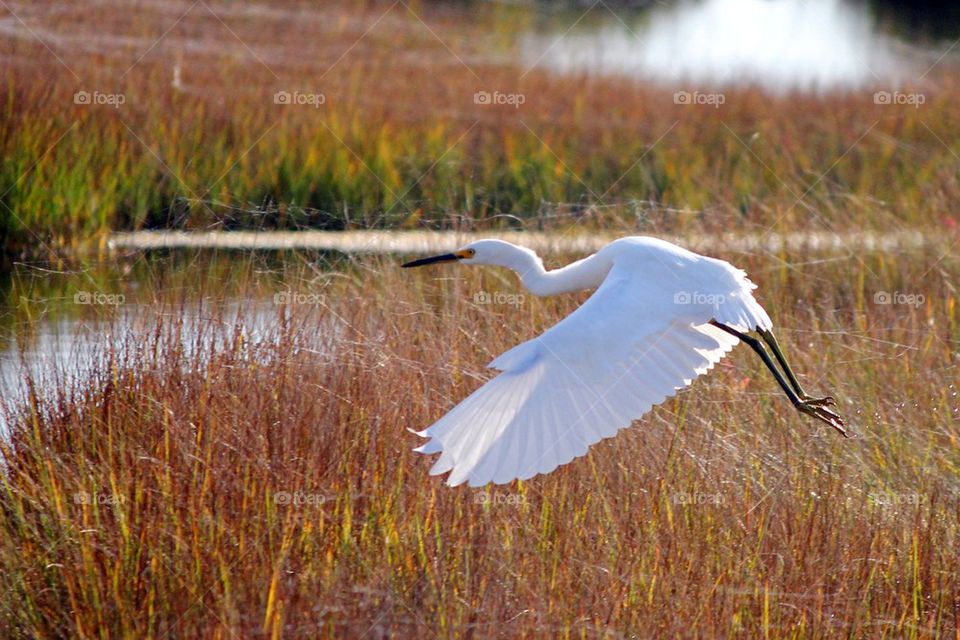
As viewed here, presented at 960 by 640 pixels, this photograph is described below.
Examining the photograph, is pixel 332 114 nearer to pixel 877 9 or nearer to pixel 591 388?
pixel 591 388

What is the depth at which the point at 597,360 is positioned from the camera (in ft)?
12.5

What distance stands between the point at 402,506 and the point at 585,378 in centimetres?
68

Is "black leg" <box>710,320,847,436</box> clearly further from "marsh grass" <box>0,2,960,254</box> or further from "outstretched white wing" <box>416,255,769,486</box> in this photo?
"marsh grass" <box>0,2,960,254</box>

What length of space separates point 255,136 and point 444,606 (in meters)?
6.34

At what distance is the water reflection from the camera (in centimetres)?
1349

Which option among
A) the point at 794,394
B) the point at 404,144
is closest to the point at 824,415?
the point at 794,394

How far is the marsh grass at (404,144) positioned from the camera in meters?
7.93

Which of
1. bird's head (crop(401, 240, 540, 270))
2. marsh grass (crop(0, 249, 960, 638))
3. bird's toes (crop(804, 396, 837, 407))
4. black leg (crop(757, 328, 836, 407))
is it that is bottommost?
marsh grass (crop(0, 249, 960, 638))

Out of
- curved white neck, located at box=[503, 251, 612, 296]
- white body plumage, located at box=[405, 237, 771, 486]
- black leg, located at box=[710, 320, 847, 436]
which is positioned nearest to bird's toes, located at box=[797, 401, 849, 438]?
black leg, located at box=[710, 320, 847, 436]

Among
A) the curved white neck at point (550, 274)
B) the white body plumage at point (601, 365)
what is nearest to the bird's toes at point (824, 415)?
the white body plumage at point (601, 365)

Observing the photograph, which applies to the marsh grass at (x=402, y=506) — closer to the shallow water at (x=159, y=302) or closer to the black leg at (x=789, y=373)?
the shallow water at (x=159, y=302)

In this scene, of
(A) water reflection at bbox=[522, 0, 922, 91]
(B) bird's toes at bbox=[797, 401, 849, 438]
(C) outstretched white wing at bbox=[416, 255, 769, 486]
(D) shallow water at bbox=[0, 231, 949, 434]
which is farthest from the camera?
(A) water reflection at bbox=[522, 0, 922, 91]

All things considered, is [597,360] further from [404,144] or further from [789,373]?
[404,144]

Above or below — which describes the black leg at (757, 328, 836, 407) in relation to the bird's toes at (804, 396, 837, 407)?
above
